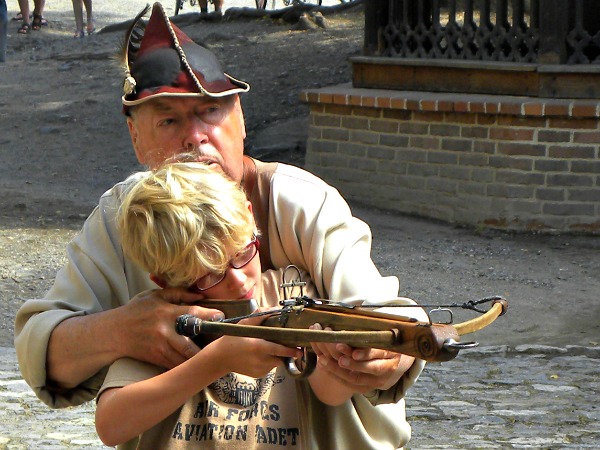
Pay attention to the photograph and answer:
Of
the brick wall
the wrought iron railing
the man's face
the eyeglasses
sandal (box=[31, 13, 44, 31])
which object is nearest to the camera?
the eyeglasses

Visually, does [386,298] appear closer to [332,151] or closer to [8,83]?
[332,151]

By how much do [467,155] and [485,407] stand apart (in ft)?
11.6

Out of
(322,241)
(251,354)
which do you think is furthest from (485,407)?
(251,354)

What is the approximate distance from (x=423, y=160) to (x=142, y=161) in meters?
5.94

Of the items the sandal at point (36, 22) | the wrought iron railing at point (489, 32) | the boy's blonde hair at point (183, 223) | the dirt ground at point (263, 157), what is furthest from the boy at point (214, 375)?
the sandal at point (36, 22)

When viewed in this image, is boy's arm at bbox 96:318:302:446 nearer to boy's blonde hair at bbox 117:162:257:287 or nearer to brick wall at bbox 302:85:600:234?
boy's blonde hair at bbox 117:162:257:287

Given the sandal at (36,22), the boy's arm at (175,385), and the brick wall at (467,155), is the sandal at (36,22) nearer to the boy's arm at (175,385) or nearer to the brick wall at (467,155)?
the brick wall at (467,155)

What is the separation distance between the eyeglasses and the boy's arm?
0.12 m

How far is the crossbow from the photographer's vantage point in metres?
1.77

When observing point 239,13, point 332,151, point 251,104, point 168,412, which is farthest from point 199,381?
point 239,13

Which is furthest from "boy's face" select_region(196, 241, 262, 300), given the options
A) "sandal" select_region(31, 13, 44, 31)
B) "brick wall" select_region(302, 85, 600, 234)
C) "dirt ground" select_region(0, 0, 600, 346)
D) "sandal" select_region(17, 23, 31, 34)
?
"sandal" select_region(31, 13, 44, 31)

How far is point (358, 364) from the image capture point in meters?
1.96

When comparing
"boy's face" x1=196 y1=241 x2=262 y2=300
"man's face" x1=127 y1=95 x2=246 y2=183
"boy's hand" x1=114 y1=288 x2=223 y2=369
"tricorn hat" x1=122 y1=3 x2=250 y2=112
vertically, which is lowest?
"boy's hand" x1=114 y1=288 x2=223 y2=369

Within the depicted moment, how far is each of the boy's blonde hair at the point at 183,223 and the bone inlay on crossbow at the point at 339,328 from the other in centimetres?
10
